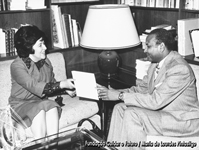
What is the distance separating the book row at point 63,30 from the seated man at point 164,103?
1.10m

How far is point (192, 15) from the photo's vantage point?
2844 millimetres

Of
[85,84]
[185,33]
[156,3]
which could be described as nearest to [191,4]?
[185,33]

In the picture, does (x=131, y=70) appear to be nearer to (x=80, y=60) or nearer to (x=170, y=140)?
(x=80, y=60)

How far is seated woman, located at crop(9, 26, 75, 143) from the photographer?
2.26 meters

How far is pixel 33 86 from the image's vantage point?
236 centimetres

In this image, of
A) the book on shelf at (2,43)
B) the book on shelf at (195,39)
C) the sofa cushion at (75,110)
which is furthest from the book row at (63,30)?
the book on shelf at (195,39)

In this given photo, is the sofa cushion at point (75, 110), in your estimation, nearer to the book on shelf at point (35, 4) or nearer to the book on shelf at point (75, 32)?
the book on shelf at point (75, 32)

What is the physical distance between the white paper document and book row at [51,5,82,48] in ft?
2.94

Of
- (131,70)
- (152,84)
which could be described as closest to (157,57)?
(152,84)

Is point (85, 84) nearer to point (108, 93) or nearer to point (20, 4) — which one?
point (108, 93)

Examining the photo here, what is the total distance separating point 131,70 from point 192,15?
3.01 ft

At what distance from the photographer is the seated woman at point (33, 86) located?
7.41ft

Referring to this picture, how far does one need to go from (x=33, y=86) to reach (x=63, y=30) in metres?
→ 0.92

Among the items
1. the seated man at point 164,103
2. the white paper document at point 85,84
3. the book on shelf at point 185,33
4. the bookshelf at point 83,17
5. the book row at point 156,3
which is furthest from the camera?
the bookshelf at point 83,17
